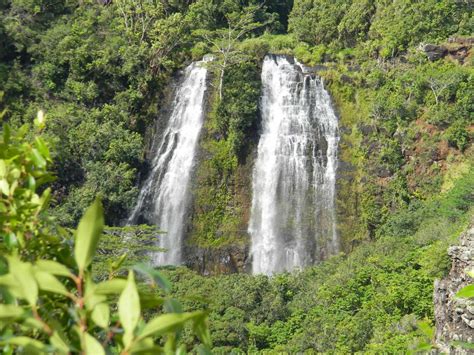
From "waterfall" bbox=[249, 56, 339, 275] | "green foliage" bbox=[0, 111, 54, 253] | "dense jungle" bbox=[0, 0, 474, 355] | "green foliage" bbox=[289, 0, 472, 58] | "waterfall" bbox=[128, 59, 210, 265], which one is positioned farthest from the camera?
"green foliage" bbox=[289, 0, 472, 58]

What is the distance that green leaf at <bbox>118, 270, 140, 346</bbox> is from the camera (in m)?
0.75

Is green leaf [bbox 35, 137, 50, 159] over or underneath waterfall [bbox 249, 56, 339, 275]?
underneath

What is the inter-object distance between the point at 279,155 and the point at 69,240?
16.5m

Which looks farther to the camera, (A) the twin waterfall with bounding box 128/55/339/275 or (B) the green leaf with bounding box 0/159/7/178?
(A) the twin waterfall with bounding box 128/55/339/275

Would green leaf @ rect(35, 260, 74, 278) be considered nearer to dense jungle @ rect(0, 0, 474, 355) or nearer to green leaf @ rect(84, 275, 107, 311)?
green leaf @ rect(84, 275, 107, 311)

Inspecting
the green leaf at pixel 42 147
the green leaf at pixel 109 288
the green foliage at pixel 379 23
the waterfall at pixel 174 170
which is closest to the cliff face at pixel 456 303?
the green leaf at pixel 42 147

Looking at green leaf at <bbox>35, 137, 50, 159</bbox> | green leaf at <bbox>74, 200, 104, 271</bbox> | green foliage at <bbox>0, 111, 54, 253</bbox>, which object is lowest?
green leaf at <bbox>74, 200, 104, 271</bbox>

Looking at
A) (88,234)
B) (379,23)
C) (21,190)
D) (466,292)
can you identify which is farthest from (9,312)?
(379,23)

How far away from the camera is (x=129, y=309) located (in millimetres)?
755

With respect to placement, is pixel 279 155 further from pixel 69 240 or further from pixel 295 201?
pixel 69 240

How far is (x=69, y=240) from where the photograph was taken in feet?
3.58

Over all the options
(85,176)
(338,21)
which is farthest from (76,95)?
(338,21)

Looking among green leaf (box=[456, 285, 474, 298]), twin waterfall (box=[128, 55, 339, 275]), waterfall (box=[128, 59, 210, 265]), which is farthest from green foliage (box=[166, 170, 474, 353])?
green leaf (box=[456, 285, 474, 298])

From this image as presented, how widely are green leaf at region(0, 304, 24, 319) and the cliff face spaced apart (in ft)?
18.0
